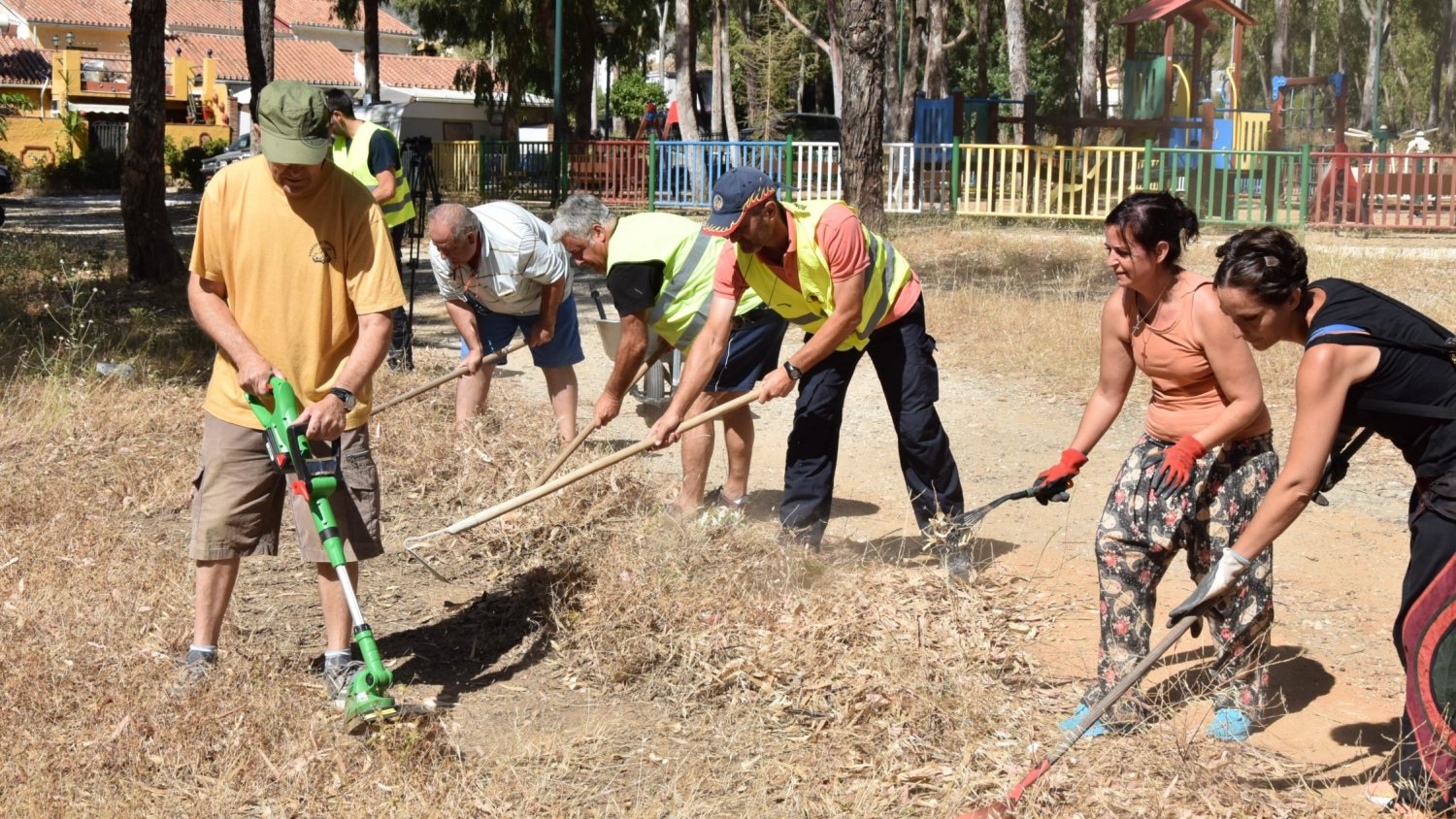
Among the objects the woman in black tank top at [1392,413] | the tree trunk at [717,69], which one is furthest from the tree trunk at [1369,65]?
the woman in black tank top at [1392,413]

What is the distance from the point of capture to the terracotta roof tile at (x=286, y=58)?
2269 inches

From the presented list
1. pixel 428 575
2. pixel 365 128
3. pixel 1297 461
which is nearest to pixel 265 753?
pixel 428 575

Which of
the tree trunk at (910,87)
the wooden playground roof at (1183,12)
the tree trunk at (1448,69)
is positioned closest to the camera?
the wooden playground roof at (1183,12)

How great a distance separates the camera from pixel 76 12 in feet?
194

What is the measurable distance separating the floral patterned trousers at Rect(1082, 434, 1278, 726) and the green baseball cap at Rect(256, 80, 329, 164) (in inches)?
94.5

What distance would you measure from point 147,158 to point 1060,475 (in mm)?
10426

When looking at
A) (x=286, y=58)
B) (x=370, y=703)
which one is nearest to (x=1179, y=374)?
(x=370, y=703)

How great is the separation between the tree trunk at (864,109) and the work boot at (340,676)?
11784 millimetres

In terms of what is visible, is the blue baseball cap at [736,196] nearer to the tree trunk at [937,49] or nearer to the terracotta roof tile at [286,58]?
the tree trunk at [937,49]

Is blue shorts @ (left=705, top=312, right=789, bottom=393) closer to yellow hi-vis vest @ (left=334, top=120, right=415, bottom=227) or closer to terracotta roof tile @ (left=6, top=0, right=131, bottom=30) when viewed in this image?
yellow hi-vis vest @ (left=334, top=120, right=415, bottom=227)

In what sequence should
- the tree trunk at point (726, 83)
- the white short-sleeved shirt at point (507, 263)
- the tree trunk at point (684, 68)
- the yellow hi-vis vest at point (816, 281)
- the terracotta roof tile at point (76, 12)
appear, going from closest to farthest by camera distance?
the yellow hi-vis vest at point (816, 281)
the white short-sleeved shirt at point (507, 263)
the tree trunk at point (684, 68)
the tree trunk at point (726, 83)
the terracotta roof tile at point (76, 12)

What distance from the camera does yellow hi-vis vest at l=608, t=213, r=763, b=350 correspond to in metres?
5.68

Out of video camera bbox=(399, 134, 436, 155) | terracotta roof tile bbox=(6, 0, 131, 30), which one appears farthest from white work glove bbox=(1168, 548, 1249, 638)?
terracotta roof tile bbox=(6, 0, 131, 30)

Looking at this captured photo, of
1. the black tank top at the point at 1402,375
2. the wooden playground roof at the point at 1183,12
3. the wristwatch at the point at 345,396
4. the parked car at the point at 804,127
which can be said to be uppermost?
the wooden playground roof at the point at 1183,12
